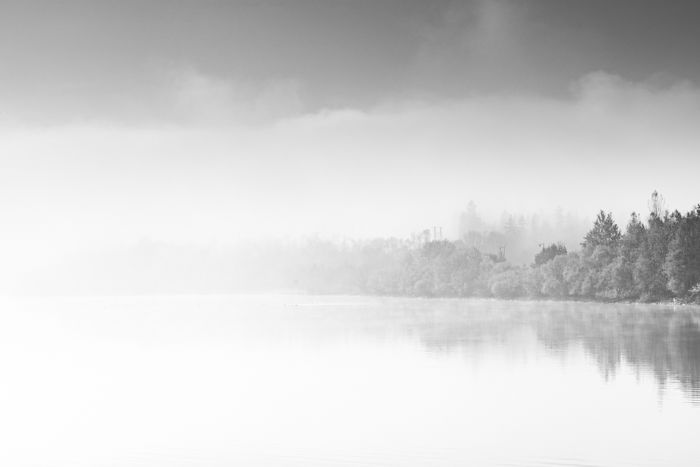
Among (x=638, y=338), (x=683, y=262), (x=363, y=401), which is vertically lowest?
(x=363, y=401)

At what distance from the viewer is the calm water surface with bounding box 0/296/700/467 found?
2736 centimetres

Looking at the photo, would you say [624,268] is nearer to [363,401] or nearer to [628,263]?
[628,263]

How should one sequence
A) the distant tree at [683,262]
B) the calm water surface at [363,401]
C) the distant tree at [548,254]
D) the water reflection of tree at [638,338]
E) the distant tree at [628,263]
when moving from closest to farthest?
the calm water surface at [363,401], the water reflection of tree at [638,338], the distant tree at [683,262], the distant tree at [628,263], the distant tree at [548,254]

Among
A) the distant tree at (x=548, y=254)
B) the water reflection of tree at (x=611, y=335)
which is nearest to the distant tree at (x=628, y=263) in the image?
the water reflection of tree at (x=611, y=335)

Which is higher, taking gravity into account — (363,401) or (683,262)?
(683,262)

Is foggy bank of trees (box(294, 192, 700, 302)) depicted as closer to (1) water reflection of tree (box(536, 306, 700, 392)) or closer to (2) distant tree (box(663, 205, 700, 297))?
(2) distant tree (box(663, 205, 700, 297))

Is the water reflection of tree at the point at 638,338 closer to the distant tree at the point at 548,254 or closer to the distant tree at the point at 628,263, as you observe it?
the distant tree at the point at 628,263

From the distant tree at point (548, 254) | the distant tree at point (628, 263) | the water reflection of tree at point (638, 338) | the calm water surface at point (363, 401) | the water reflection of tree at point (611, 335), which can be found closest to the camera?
the calm water surface at point (363, 401)

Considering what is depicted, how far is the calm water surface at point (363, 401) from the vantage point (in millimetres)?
27359

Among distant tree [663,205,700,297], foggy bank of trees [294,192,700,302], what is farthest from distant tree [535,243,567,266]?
distant tree [663,205,700,297]

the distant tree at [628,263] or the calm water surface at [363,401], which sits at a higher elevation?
the distant tree at [628,263]

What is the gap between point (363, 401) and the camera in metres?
37.6

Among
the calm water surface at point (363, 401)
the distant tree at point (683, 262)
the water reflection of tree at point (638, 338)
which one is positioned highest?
the distant tree at point (683, 262)

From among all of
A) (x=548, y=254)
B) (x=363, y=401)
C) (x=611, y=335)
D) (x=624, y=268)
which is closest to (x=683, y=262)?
(x=624, y=268)
